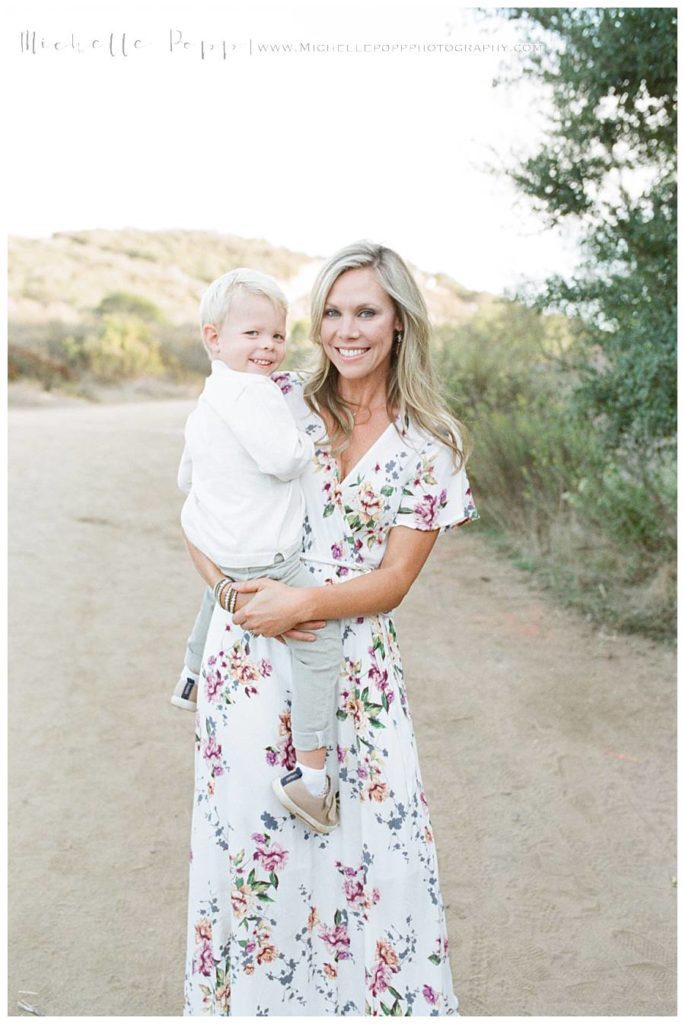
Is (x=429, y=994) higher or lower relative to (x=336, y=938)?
lower

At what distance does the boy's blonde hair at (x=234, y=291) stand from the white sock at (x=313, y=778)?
824mm

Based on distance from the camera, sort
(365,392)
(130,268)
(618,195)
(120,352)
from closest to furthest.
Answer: (365,392), (618,195), (120,352), (130,268)

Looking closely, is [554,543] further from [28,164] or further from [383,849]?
[383,849]

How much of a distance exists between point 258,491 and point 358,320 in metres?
0.37

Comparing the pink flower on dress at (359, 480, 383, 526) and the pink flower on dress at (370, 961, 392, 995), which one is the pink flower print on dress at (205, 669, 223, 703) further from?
the pink flower on dress at (370, 961, 392, 995)

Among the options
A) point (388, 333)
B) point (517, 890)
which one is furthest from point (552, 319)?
point (388, 333)

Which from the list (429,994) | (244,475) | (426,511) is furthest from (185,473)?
(429,994)

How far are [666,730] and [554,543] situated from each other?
194 centimetres

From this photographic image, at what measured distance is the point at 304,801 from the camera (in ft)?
6.20

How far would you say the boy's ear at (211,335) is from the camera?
1.93 meters

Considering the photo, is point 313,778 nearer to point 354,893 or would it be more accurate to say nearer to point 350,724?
point 350,724

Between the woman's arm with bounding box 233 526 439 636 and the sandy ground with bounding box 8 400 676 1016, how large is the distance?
1302 mm

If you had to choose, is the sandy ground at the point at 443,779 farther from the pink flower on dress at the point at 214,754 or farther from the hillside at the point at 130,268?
the hillside at the point at 130,268

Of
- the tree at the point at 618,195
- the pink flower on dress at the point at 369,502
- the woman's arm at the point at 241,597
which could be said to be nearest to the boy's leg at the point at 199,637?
the woman's arm at the point at 241,597
